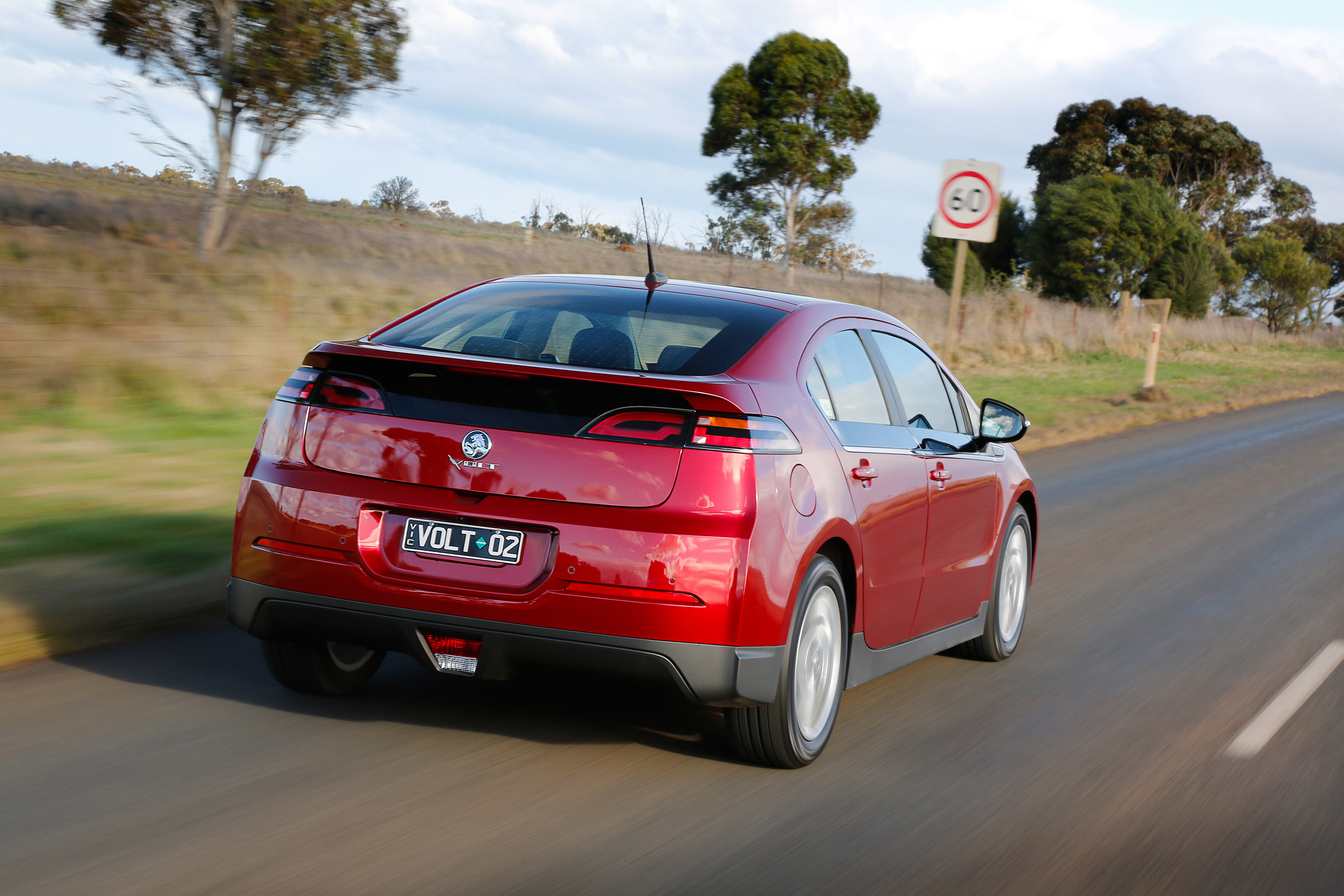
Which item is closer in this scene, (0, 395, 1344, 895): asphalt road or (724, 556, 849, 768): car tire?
(0, 395, 1344, 895): asphalt road

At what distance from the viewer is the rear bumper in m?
4.09

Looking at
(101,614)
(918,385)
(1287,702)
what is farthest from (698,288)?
(1287,702)

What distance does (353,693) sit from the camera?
5.14m

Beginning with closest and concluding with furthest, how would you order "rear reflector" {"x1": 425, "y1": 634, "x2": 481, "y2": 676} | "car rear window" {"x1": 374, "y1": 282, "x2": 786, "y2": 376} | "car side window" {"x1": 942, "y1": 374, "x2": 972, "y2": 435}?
"rear reflector" {"x1": 425, "y1": 634, "x2": 481, "y2": 676}, "car rear window" {"x1": 374, "y1": 282, "x2": 786, "y2": 376}, "car side window" {"x1": 942, "y1": 374, "x2": 972, "y2": 435}

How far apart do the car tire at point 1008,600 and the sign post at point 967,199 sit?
8.36 meters

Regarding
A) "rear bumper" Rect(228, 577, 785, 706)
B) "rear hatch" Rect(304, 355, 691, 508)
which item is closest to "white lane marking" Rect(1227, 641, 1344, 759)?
→ "rear bumper" Rect(228, 577, 785, 706)

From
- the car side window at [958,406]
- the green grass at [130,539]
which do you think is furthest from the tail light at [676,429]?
the green grass at [130,539]

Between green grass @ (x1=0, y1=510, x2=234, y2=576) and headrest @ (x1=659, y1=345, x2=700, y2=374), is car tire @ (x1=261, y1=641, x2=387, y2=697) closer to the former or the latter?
headrest @ (x1=659, y1=345, x2=700, y2=374)

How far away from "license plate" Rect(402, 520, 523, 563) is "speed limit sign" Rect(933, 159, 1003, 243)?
449 inches

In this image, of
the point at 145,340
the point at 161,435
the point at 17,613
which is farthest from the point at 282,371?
the point at 17,613

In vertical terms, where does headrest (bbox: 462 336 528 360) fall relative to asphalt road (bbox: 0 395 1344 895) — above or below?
above

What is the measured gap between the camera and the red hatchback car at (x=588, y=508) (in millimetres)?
4078

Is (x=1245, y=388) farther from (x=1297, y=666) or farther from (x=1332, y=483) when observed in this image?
(x=1297, y=666)

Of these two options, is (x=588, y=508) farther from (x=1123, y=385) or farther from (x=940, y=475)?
(x=1123, y=385)
